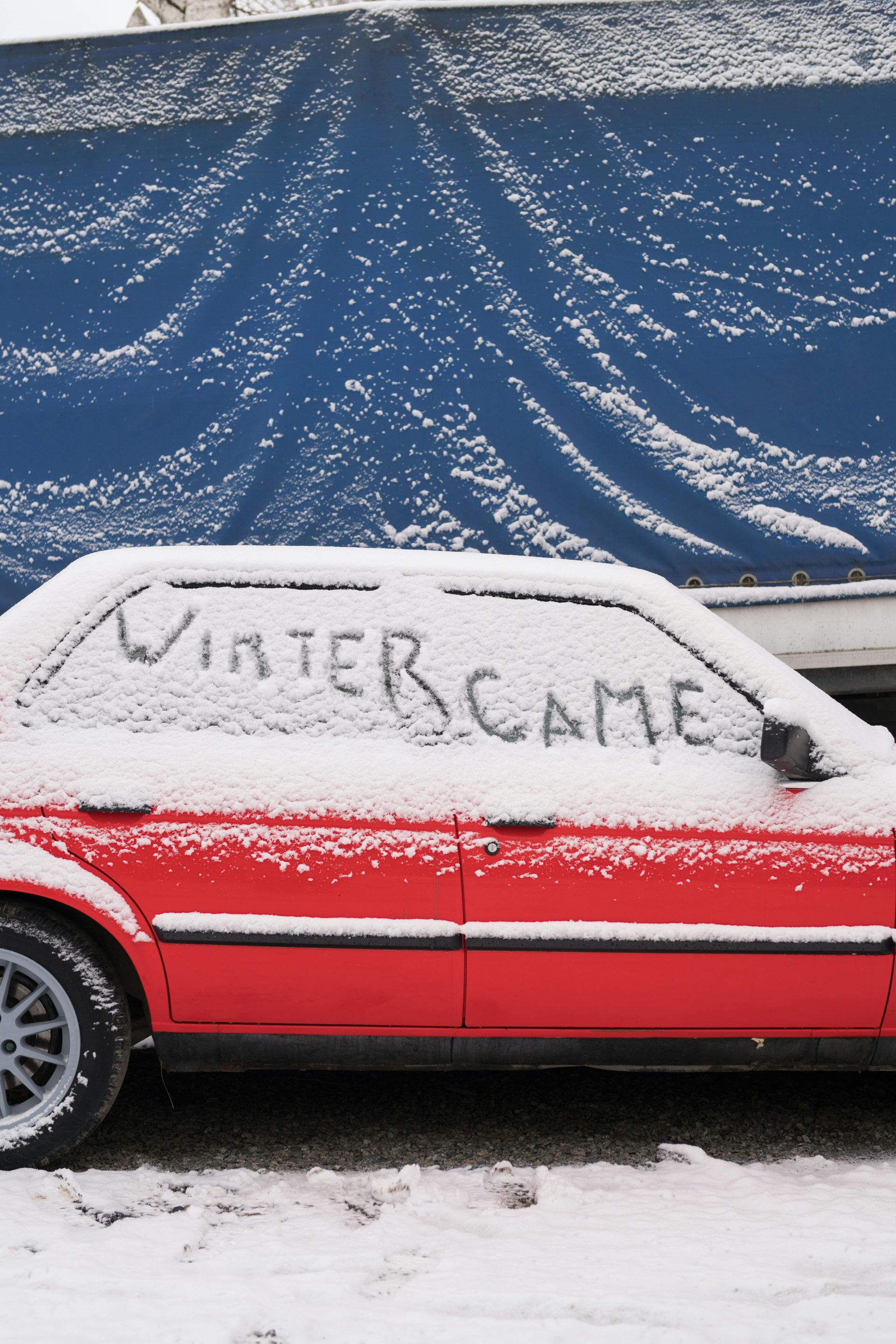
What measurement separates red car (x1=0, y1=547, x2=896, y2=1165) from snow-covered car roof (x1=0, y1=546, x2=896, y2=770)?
0.02 meters

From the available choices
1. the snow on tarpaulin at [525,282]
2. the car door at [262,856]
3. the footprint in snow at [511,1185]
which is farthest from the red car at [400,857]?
the snow on tarpaulin at [525,282]

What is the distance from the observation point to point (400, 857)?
2.70 m

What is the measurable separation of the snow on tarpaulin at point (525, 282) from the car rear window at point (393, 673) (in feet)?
4.39

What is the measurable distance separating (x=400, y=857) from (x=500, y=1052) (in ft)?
1.98

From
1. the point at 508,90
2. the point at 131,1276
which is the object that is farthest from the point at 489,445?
the point at 131,1276

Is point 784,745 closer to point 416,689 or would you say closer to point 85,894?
point 416,689

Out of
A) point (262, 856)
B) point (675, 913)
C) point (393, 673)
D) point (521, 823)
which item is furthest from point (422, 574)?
point (675, 913)

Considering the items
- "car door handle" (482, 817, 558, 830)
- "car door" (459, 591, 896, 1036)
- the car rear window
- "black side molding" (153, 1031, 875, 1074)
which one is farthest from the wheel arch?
"car door handle" (482, 817, 558, 830)

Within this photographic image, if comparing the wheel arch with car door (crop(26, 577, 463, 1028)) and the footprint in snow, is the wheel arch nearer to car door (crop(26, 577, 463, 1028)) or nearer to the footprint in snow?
car door (crop(26, 577, 463, 1028))

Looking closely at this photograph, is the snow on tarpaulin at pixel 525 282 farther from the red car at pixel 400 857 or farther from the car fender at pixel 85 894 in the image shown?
the car fender at pixel 85 894

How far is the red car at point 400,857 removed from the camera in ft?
8.85

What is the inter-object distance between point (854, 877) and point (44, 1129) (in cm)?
219

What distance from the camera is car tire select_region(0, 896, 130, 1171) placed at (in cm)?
267

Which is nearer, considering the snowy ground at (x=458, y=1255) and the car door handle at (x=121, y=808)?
the snowy ground at (x=458, y=1255)
